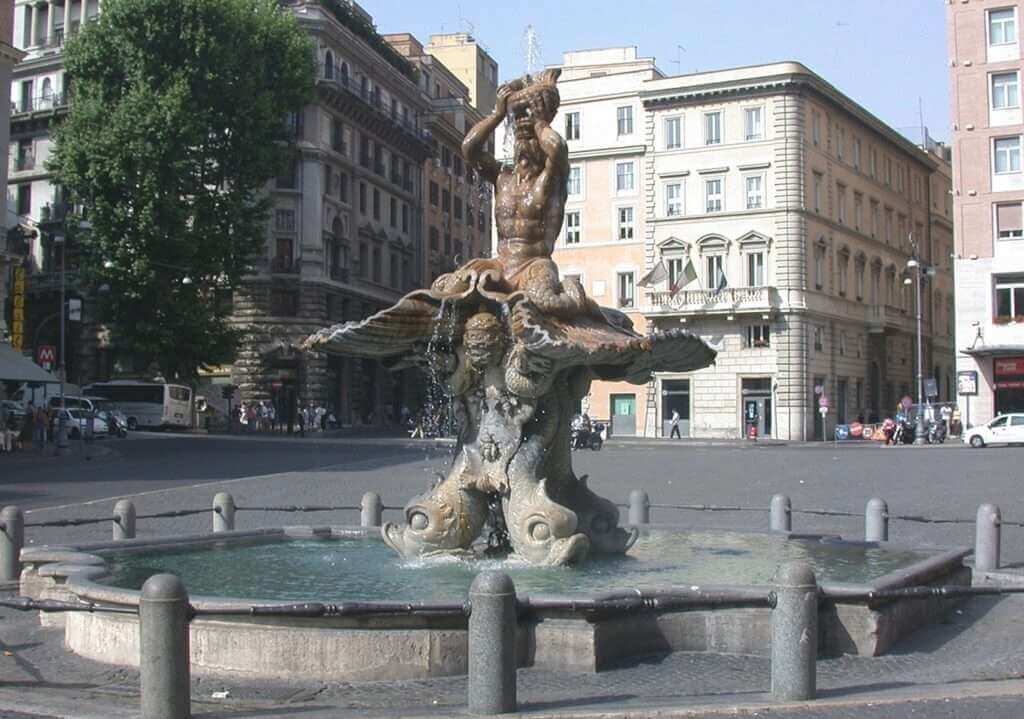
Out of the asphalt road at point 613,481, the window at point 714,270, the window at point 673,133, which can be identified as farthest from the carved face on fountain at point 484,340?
the window at point 673,133

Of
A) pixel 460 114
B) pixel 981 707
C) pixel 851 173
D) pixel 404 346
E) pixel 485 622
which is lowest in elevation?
pixel 981 707

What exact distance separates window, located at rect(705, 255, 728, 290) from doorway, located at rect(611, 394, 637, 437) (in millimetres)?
6209

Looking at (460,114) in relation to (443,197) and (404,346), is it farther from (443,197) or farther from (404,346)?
(404,346)

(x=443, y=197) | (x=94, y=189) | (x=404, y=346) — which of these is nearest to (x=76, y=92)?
(x=94, y=189)

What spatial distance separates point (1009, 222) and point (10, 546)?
1722 inches

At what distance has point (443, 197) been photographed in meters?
75.7

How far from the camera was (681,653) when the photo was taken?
7.61 metres

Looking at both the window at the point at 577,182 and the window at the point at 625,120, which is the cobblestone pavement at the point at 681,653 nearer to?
the window at the point at 577,182

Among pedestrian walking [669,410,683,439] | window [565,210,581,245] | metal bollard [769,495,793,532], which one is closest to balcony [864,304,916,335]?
pedestrian walking [669,410,683,439]

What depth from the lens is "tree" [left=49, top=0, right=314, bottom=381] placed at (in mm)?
44281

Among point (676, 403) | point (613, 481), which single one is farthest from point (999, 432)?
point (613, 481)

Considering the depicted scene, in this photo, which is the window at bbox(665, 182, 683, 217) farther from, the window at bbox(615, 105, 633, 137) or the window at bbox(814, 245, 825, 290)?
the window at bbox(814, 245, 825, 290)

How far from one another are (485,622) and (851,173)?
187ft

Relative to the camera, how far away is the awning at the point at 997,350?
45.8 meters
